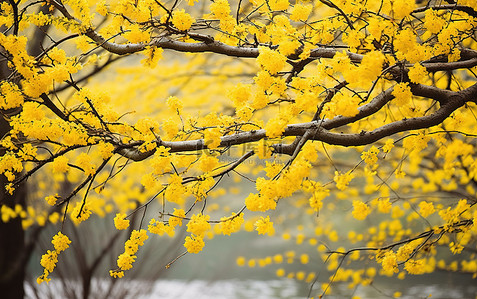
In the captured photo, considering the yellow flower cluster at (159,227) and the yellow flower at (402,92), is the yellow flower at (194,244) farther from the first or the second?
the yellow flower at (402,92)

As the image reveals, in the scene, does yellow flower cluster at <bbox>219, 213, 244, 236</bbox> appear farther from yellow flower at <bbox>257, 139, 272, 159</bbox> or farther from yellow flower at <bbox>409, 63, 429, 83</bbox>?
yellow flower at <bbox>409, 63, 429, 83</bbox>

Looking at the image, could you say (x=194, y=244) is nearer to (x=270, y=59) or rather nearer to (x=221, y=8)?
(x=270, y=59)

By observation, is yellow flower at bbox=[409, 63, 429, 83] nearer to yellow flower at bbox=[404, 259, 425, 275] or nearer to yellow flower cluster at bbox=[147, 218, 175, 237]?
yellow flower at bbox=[404, 259, 425, 275]

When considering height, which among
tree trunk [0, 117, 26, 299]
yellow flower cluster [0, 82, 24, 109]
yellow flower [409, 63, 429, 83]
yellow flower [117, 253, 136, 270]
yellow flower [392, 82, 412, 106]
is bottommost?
yellow flower [117, 253, 136, 270]

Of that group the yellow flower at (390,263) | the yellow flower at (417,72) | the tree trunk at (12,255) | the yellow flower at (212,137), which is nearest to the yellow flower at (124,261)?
the yellow flower at (212,137)

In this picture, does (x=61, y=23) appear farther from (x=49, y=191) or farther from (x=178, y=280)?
(x=178, y=280)

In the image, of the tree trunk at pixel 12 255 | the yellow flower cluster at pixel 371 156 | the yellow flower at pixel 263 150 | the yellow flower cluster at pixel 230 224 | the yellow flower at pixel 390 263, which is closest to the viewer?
the yellow flower at pixel 263 150

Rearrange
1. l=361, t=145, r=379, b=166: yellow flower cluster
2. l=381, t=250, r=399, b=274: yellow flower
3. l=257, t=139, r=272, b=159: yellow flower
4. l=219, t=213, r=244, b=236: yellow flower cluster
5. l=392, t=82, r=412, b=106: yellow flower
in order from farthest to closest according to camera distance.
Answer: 1. l=381, t=250, r=399, b=274: yellow flower
2. l=361, t=145, r=379, b=166: yellow flower cluster
3. l=219, t=213, r=244, b=236: yellow flower cluster
4. l=392, t=82, r=412, b=106: yellow flower
5. l=257, t=139, r=272, b=159: yellow flower

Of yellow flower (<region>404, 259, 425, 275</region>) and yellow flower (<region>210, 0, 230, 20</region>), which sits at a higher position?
yellow flower (<region>210, 0, 230, 20</region>)

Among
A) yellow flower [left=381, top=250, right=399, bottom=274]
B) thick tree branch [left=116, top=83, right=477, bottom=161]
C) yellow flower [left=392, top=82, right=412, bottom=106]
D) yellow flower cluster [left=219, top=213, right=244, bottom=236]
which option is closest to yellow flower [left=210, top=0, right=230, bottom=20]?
thick tree branch [left=116, top=83, right=477, bottom=161]

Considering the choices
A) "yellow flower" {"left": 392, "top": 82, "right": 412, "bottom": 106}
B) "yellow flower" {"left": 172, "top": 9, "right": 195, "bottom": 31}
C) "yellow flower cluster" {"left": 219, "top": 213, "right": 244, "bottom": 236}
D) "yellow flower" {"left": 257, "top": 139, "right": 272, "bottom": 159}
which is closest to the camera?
"yellow flower" {"left": 257, "top": 139, "right": 272, "bottom": 159}

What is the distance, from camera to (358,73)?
81.0 inches

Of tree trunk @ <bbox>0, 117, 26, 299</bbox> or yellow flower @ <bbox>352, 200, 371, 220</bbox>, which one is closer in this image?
yellow flower @ <bbox>352, 200, 371, 220</bbox>

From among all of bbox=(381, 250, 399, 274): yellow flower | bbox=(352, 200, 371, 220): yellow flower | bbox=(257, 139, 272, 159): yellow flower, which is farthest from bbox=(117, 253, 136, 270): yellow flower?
bbox=(381, 250, 399, 274): yellow flower
